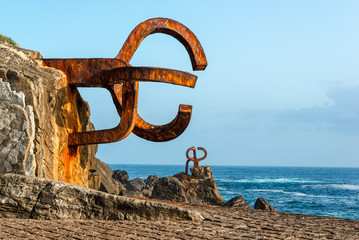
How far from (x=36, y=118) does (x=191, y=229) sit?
268cm

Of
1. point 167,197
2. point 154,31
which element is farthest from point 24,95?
point 167,197

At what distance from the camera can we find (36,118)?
18.3 feet

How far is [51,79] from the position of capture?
6.00m

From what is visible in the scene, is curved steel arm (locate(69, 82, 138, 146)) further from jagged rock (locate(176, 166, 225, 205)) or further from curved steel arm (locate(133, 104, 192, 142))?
jagged rock (locate(176, 166, 225, 205))

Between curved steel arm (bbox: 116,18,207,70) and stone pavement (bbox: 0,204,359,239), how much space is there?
9.31 feet

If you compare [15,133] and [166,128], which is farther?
[166,128]

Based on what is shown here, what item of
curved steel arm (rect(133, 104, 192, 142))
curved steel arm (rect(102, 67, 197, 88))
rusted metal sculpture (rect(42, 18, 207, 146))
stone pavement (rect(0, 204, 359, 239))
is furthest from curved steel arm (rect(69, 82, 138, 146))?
stone pavement (rect(0, 204, 359, 239))

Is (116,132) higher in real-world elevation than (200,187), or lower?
higher

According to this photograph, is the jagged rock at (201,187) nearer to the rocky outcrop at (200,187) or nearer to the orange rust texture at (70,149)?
the rocky outcrop at (200,187)

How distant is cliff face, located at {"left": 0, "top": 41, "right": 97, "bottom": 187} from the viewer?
211 inches

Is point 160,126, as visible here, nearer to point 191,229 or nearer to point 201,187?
point 191,229

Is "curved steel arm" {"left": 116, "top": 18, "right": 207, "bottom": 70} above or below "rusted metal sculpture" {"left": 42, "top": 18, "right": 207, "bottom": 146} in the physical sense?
above

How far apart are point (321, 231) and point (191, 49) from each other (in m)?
3.65

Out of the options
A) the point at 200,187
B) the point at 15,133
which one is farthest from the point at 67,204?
the point at 200,187
